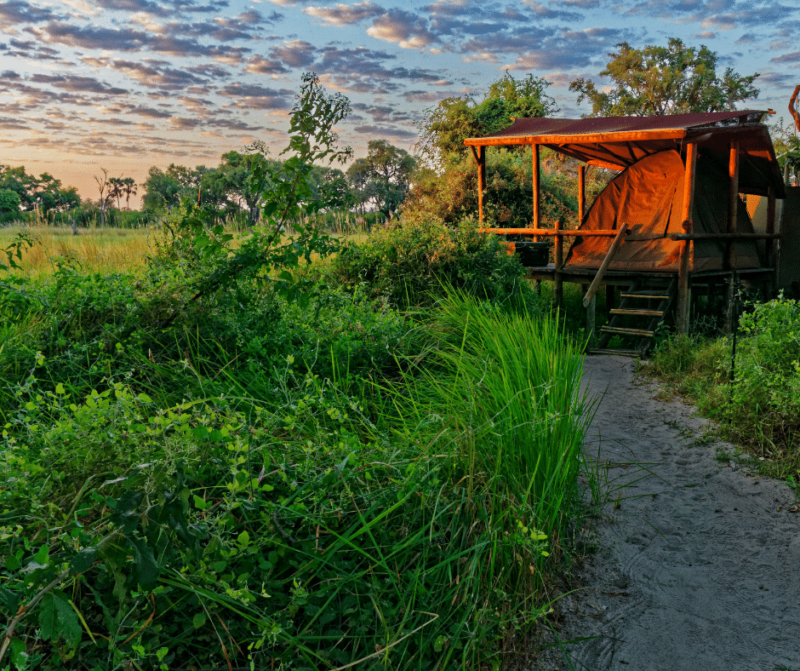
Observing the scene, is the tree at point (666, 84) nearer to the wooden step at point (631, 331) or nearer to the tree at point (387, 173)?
the tree at point (387, 173)

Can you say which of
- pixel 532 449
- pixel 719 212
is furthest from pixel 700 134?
pixel 532 449

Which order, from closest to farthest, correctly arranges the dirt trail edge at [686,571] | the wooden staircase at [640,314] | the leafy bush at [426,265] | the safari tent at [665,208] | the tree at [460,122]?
1. the dirt trail edge at [686,571]
2. the leafy bush at [426,265]
3. the wooden staircase at [640,314]
4. the safari tent at [665,208]
5. the tree at [460,122]

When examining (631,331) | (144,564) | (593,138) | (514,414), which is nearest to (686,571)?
(514,414)

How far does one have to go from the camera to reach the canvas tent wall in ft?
36.6

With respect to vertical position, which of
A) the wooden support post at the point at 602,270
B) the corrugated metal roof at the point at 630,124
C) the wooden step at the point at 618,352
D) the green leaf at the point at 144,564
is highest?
the corrugated metal roof at the point at 630,124

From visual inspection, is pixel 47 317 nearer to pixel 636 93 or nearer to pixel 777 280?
pixel 777 280

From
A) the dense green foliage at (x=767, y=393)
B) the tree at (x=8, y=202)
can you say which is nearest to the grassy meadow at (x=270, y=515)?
the dense green foliage at (x=767, y=393)

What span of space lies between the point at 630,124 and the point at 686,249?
2.67 meters

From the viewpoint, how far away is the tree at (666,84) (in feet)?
117

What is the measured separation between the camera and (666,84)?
3556cm

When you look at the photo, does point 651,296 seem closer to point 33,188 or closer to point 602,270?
point 602,270

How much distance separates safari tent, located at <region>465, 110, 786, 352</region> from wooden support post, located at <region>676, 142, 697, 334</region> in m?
0.02

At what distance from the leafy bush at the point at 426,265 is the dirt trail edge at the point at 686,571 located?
3.09m

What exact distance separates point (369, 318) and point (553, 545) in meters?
2.95
